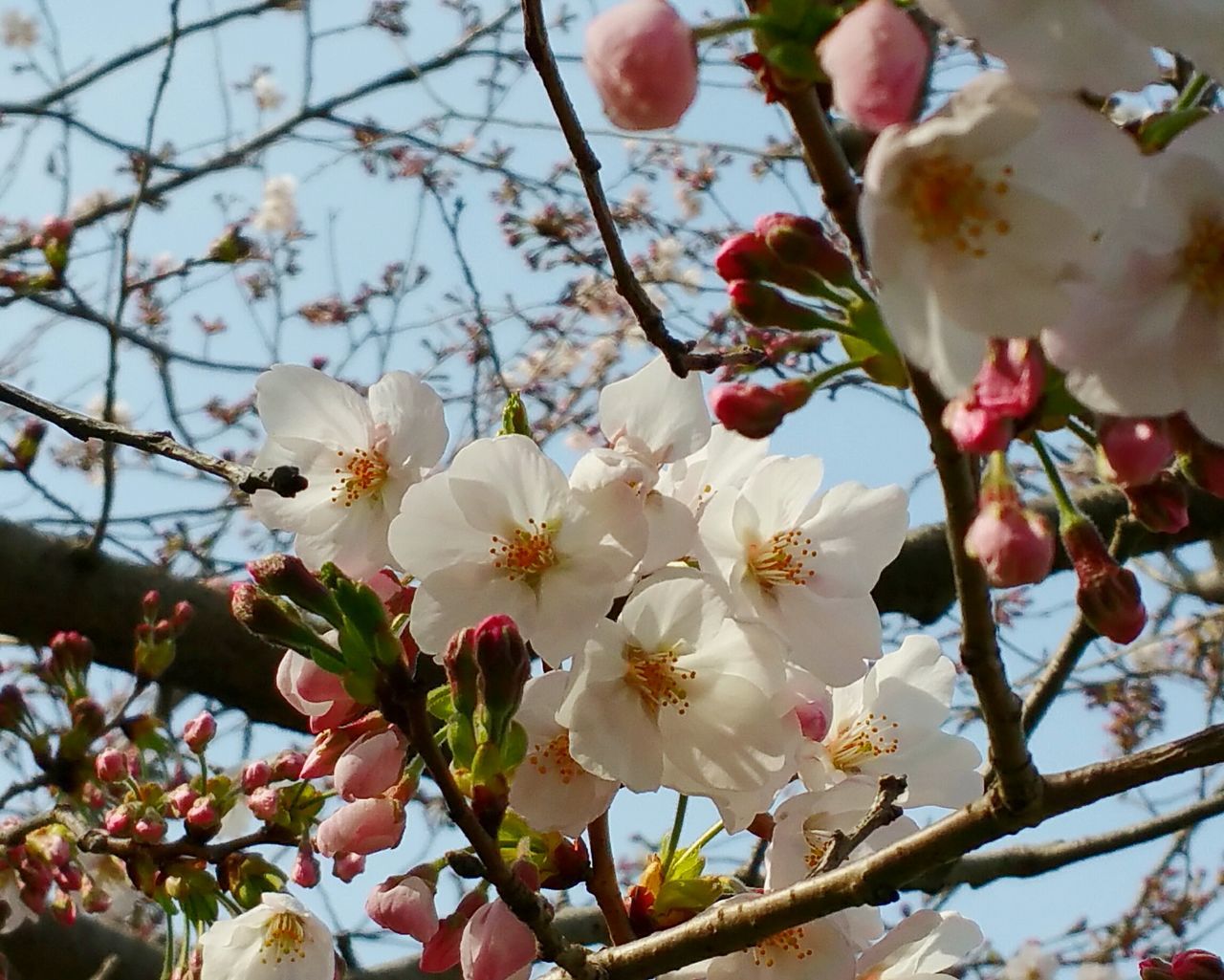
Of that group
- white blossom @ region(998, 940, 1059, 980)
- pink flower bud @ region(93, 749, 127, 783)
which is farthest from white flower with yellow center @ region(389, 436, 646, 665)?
white blossom @ region(998, 940, 1059, 980)

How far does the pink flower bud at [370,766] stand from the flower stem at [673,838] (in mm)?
299

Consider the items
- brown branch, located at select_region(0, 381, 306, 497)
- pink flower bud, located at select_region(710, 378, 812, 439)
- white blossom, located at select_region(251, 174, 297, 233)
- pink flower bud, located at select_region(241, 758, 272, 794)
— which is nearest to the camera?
pink flower bud, located at select_region(710, 378, 812, 439)

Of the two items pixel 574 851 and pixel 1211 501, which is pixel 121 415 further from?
pixel 574 851

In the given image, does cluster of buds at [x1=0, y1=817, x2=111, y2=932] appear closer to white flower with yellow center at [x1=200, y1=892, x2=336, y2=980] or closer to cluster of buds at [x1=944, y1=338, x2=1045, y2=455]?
white flower with yellow center at [x1=200, y1=892, x2=336, y2=980]

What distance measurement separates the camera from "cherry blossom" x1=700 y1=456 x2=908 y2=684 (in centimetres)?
104

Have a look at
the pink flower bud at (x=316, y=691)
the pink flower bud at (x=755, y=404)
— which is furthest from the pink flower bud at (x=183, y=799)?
the pink flower bud at (x=755, y=404)

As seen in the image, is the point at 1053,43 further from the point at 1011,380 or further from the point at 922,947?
the point at 922,947

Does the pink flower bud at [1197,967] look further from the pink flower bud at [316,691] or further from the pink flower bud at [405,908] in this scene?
the pink flower bud at [316,691]

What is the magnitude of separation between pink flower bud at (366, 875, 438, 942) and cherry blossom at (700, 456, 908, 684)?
0.40 meters

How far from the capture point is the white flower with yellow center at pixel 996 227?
57 centimetres

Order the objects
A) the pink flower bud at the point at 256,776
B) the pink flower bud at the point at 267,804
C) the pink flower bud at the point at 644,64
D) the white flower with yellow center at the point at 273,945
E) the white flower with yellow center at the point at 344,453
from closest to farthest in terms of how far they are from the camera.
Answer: the pink flower bud at the point at 644,64, the white flower with yellow center at the point at 344,453, the white flower with yellow center at the point at 273,945, the pink flower bud at the point at 267,804, the pink flower bud at the point at 256,776

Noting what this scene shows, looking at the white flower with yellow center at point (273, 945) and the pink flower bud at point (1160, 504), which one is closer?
the pink flower bud at point (1160, 504)

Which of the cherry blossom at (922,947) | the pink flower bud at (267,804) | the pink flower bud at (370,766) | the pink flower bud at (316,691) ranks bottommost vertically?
the cherry blossom at (922,947)

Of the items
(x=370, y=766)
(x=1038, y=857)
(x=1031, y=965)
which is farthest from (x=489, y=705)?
(x=1031, y=965)
